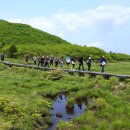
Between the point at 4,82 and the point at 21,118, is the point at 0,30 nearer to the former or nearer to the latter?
the point at 4,82

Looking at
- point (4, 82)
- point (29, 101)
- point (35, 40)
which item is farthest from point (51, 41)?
point (29, 101)

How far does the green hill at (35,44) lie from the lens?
73156mm

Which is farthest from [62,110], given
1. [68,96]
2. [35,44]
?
[35,44]

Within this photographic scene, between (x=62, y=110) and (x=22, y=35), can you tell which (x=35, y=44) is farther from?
(x=62, y=110)

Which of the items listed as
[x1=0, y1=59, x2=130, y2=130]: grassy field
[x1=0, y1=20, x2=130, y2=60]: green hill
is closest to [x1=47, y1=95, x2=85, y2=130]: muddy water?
[x1=0, y1=59, x2=130, y2=130]: grassy field

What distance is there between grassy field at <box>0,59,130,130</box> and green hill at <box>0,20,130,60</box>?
34.2 metres

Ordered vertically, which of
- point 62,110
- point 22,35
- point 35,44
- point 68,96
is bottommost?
point 62,110

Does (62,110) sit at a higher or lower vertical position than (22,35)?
lower

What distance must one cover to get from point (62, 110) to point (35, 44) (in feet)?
190

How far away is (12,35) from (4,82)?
5966cm

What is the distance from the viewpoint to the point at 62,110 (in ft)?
87.2

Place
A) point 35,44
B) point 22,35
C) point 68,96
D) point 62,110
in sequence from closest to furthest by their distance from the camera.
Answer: point 62,110, point 68,96, point 35,44, point 22,35

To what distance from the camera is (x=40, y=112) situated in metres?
24.5

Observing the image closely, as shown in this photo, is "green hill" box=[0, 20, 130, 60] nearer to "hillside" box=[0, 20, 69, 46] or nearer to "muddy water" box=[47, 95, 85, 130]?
"hillside" box=[0, 20, 69, 46]
